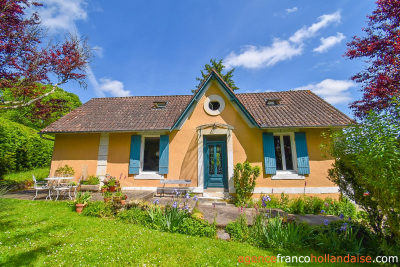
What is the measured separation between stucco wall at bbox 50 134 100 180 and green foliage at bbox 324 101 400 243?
10241 mm

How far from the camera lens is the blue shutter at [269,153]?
8.04 m

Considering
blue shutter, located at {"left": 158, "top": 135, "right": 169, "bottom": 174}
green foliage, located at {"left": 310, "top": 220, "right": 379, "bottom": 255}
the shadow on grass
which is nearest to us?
the shadow on grass

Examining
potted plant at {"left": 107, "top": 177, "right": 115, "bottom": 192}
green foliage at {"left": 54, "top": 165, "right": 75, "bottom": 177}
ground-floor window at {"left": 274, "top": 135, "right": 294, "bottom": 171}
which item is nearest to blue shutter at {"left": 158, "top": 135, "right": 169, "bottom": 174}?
potted plant at {"left": 107, "top": 177, "right": 115, "bottom": 192}

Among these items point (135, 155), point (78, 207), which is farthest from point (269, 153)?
point (78, 207)

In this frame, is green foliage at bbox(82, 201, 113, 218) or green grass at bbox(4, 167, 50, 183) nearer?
green foliage at bbox(82, 201, 113, 218)

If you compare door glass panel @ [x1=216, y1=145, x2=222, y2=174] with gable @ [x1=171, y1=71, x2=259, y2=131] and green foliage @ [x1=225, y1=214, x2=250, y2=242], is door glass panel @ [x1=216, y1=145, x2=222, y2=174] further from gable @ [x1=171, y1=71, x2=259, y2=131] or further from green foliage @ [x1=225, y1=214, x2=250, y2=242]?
green foliage @ [x1=225, y1=214, x2=250, y2=242]

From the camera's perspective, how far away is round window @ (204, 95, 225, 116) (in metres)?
8.93

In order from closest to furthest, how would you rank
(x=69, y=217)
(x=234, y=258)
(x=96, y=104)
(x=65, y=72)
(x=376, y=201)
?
(x=234, y=258), (x=376, y=201), (x=69, y=217), (x=65, y=72), (x=96, y=104)

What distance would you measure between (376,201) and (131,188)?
882cm

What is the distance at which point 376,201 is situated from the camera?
3656mm

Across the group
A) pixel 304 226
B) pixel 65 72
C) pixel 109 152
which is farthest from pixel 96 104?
pixel 304 226

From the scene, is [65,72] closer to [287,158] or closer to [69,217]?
[69,217]

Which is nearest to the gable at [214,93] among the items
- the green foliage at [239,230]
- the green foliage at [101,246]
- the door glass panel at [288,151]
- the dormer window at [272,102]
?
the door glass panel at [288,151]

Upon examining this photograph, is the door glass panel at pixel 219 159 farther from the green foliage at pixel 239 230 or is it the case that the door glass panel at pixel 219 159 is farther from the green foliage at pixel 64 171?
the green foliage at pixel 64 171
